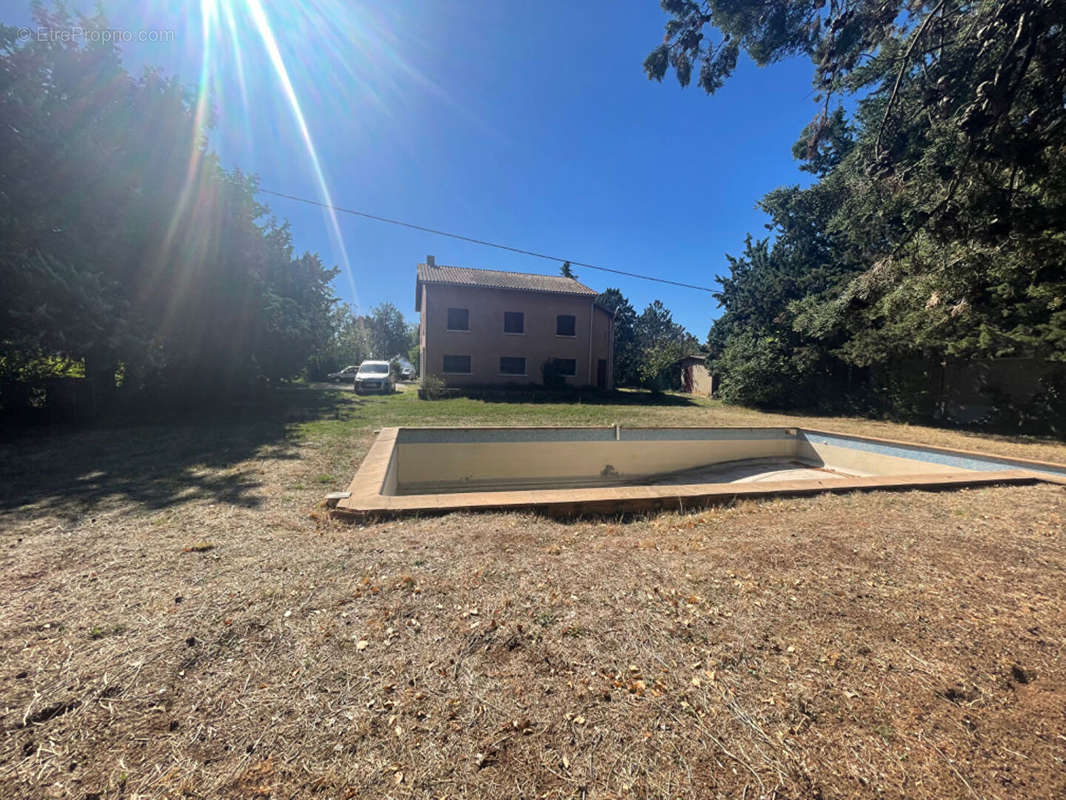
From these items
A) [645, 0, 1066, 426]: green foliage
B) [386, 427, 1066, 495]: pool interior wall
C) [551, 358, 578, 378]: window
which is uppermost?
[645, 0, 1066, 426]: green foliage

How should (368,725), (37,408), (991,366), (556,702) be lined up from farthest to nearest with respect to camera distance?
(991,366) < (37,408) < (556,702) < (368,725)

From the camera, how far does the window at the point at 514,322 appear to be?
20.3 meters

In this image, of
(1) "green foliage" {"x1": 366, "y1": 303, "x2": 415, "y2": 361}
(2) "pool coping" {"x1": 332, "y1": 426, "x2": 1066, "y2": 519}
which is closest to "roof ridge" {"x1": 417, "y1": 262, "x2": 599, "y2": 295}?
(2) "pool coping" {"x1": 332, "y1": 426, "x2": 1066, "y2": 519}

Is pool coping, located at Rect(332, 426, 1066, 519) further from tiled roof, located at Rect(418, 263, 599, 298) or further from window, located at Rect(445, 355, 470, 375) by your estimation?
tiled roof, located at Rect(418, 263, 599, 298)

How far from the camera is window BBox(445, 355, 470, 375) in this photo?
64.7ft

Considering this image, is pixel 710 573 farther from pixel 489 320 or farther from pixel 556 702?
pixel 489 320

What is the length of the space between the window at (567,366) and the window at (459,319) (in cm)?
484

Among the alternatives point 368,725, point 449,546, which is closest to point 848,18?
point 449,546

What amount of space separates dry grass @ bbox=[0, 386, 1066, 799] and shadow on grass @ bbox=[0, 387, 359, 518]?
0.69m

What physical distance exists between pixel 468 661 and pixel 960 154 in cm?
780

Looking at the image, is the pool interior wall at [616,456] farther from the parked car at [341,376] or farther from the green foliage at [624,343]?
the parked car at [341,376]

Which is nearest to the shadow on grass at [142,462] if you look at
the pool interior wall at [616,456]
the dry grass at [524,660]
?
the dry grass at [524,660]

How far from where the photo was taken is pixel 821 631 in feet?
7.22

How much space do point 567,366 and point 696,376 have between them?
481 inches
